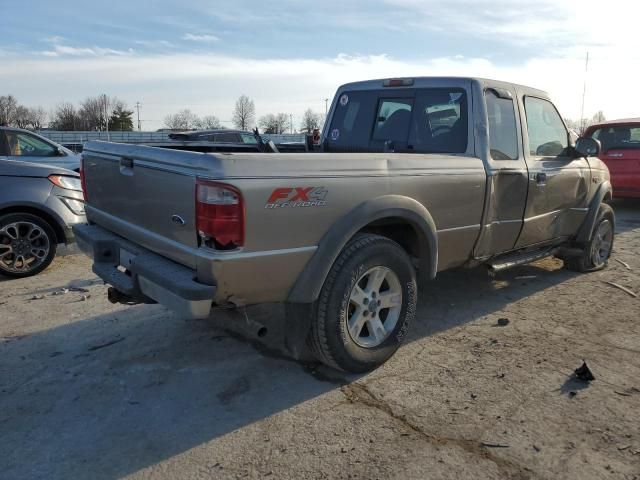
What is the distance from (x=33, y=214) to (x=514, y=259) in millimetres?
5039

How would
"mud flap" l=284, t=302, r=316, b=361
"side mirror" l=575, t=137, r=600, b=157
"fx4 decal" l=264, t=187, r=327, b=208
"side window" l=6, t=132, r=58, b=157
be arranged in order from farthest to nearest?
"side window" l=6, t=132, r=58, b=157 → "side mirror" l=575, t=137, r=600, b=157 → "mud flap" l=284, t=302, r=316, b=361 → "fx4 decal" l=264, t=187, r=327, b=208

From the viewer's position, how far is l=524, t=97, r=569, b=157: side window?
5051 mm

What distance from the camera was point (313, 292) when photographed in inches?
128

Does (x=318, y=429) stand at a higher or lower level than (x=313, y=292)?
lower

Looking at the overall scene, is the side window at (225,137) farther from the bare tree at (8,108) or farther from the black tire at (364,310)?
the bare tree at (8,108)

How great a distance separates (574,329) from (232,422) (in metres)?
3.01

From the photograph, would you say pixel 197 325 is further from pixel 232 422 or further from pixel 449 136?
pixel 449 136

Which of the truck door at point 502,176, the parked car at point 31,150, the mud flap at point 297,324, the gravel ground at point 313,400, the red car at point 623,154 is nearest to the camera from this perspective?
the gravel ground at point 313,400

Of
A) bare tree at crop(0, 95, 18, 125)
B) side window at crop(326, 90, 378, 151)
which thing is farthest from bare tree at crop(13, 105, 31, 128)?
side window at crop(326, 90, 378, 151)

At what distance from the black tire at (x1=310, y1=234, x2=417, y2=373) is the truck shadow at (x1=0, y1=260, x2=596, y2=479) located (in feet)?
0.67

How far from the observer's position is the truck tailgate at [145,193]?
A: 118 inches

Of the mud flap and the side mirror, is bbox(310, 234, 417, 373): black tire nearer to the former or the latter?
the mud flap

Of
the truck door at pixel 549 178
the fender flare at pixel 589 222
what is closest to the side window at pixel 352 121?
the truck door at pixel 549 178

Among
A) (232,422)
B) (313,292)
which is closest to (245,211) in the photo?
(313,292)
